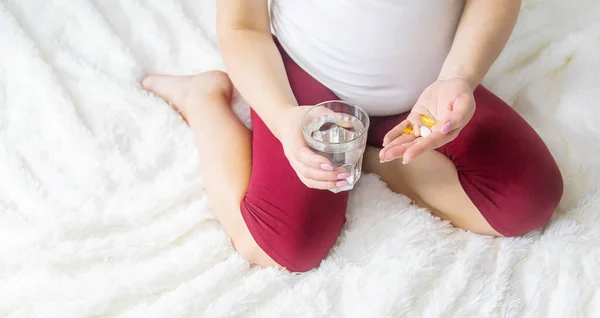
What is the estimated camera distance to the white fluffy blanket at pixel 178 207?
871mm

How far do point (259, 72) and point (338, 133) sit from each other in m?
0.19

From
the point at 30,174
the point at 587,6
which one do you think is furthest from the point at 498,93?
the point at 30,174

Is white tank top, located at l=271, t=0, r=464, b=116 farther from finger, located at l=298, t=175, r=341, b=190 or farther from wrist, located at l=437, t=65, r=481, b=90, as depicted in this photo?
finger, located at l=298, t=175, r=341, b=190

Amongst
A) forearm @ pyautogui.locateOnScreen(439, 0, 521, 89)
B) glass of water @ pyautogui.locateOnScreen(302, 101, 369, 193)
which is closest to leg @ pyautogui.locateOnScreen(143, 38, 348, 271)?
glass of water @ pyautogui.locateOnScreen(302, 101, 369, 193)

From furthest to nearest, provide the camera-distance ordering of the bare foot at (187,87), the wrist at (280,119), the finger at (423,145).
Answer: the bare foot at (187,87) < the wrist at (280,119) < the finger at (423,145)

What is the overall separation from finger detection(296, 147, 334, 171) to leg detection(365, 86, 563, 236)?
261mm

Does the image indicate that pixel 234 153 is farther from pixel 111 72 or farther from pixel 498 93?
pixel 498 93

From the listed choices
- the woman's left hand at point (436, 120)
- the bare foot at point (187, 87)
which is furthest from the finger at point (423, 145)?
the bare foot at point (187, 87)

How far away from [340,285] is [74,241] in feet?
1.32

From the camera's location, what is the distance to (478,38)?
92 cm

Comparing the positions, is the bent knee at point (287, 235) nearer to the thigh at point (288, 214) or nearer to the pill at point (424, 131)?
the thigh at point (288, 214)

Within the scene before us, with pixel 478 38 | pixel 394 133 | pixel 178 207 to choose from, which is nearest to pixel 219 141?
pixel 178 207

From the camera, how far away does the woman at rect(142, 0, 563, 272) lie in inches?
36.1

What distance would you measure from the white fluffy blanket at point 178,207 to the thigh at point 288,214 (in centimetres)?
3
